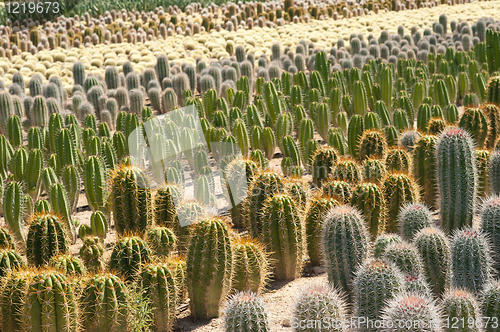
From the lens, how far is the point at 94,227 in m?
5.35

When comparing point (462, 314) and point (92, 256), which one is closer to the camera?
point (462, 314)

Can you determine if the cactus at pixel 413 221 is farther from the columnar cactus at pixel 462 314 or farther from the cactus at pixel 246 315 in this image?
the cactus at pixel 246 315

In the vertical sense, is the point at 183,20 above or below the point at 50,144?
above

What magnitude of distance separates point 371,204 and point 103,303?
8.66 feet

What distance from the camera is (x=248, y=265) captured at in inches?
168

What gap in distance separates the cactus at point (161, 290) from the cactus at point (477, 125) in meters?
4.75

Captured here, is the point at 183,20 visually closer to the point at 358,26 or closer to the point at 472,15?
the point at 358,26

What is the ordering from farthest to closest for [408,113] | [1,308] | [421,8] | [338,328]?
[421,8] → [408,113] → [1,308] → [338,328]

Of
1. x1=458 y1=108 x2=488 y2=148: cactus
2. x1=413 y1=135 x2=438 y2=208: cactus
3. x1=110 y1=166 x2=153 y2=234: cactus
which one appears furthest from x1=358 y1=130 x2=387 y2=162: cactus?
x1=110 y1=166 x2=153 y2=234: cactus

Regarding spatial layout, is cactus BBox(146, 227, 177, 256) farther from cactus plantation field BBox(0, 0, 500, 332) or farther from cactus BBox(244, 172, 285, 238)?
cactus BBox(244, 172, 285, 238)

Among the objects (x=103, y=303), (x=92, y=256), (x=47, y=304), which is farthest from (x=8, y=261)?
(x=103, y=303)

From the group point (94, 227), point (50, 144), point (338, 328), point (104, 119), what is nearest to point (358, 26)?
point (104, 119)

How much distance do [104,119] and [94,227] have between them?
424 cm

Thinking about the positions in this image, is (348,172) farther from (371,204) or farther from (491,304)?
(491,304)
